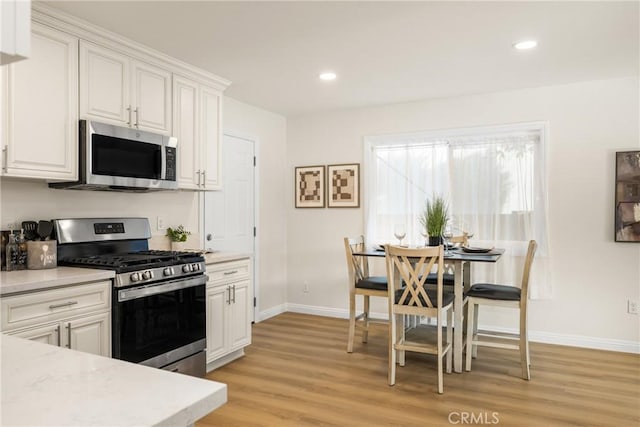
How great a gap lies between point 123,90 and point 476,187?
11.0ft

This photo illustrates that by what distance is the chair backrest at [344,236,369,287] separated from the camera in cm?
399

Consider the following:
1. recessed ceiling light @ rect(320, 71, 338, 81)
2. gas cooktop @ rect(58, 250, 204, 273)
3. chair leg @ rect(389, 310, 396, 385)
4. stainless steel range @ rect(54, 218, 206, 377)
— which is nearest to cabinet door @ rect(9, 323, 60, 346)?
stainless steel range @ rect(54, 218, 206, 377)

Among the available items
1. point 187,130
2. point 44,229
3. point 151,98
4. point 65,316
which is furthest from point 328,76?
point 65,316

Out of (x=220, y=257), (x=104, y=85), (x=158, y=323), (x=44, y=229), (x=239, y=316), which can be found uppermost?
(x=104, y=85)

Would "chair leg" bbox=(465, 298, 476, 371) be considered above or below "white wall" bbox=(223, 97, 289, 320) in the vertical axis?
below

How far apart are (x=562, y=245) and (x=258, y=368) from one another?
2983mm

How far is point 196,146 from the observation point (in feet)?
12.3

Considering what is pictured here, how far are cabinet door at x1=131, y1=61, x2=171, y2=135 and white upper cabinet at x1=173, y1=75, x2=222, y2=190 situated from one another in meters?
0.08

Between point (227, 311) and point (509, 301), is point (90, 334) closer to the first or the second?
point (227, 311)

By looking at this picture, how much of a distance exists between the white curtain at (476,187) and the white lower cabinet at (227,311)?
6.01 ft

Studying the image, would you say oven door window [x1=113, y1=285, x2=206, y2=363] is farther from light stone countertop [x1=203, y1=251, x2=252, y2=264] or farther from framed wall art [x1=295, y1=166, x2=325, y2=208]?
framed wall art [x1=295, y1=166, x2=325, y2=208]

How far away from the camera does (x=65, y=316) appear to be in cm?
239

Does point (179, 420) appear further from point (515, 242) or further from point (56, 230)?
point (515, 242)

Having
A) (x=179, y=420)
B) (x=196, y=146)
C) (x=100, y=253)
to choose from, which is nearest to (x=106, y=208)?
(x=100, y=253)
